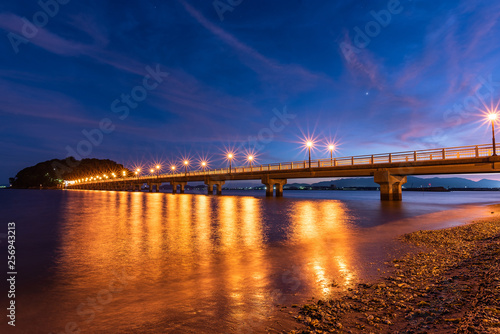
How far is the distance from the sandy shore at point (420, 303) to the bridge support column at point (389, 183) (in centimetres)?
3275

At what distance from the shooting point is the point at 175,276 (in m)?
7.42

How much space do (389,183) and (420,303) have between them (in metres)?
37.8

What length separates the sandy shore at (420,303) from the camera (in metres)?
4.06

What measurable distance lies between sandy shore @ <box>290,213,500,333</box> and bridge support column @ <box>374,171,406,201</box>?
107ft

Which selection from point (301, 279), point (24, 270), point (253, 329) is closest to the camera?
point (253, 329)

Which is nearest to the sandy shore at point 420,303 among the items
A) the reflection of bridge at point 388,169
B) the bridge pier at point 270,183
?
the reflection of bridge at point 388,169

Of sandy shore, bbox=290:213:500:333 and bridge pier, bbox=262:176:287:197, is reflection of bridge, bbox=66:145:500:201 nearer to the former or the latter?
bridge pier, bbox=262:176:287:197

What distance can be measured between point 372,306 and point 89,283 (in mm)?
6548

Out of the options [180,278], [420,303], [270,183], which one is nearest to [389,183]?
[270,183]

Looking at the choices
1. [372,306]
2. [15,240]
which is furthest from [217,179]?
[372,306]

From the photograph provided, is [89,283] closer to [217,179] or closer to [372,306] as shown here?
[372,306]

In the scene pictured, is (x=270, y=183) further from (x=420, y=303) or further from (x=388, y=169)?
(x=420, y=303)

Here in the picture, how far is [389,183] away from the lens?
1531 inches

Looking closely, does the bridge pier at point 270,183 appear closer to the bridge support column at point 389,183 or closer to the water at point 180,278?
the bridge support column at point 389,183
